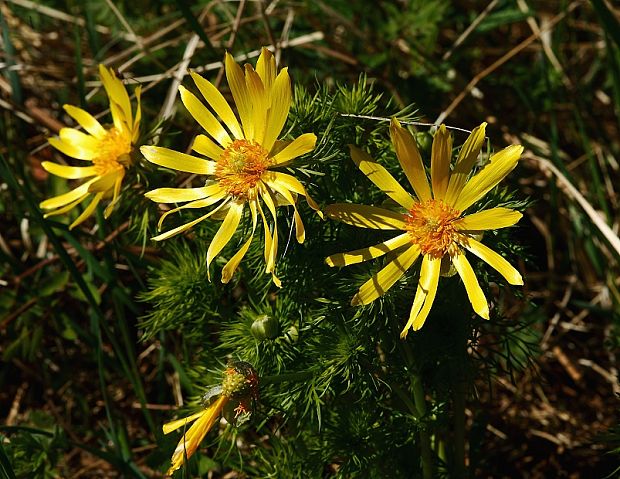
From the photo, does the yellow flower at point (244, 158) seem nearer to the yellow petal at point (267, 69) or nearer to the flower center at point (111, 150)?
the yellow petal at point (267, 69)

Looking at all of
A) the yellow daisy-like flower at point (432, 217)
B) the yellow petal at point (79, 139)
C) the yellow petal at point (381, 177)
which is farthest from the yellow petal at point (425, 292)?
the yellow petal at point (79, 139)

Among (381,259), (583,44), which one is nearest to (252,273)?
(381,259)

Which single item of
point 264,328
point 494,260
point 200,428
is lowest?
point 200,428

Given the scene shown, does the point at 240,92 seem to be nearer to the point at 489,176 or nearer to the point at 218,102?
Result: the point at 218,102

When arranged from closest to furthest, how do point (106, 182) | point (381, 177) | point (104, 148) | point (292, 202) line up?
point (292, 202), point (381, 177), point (106, 182), point (104, 148)

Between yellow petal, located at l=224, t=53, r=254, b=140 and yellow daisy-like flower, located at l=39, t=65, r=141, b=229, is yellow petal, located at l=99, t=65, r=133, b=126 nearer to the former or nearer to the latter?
yellow daisy-like flower, located at l=39, t=65, r=141, b=229

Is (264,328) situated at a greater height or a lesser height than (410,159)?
lesser

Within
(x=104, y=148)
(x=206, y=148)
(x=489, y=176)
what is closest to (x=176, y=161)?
(x=206, y=148)
